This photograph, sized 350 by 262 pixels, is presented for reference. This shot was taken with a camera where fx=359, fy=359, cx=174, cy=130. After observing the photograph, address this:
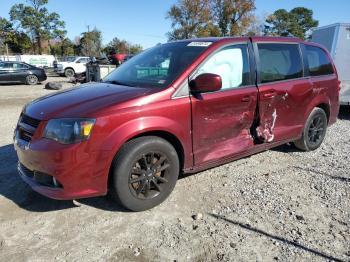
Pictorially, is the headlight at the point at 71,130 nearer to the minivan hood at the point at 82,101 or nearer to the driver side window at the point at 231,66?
the minivan hood at the point at 82,101

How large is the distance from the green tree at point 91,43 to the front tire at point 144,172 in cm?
5906

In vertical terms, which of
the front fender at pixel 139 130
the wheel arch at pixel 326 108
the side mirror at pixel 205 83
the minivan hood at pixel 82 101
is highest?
the side mirror at pixel 205 83

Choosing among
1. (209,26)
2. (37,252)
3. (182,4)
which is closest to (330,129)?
(37,252)

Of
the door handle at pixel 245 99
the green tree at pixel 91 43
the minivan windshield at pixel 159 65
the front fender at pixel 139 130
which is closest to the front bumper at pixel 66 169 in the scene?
the front fender at pixel 139 130

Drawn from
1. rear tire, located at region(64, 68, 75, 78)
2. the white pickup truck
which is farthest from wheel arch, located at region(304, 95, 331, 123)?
rear tire, located at region(64, 68, 75, 78)

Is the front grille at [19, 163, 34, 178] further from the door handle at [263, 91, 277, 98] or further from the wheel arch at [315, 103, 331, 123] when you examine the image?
the wheel arch at [315, 103, 331, 123]

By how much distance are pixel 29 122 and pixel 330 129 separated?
6.32 m

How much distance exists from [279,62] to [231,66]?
0.98 metres

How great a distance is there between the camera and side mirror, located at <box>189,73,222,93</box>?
3842 millimetres

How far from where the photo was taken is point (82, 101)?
3.66 meters

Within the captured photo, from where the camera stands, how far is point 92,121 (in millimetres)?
3340

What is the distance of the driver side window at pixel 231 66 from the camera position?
4.23 metres

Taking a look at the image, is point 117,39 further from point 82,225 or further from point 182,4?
point 82,225

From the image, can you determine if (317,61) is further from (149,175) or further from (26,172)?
(26,172)
